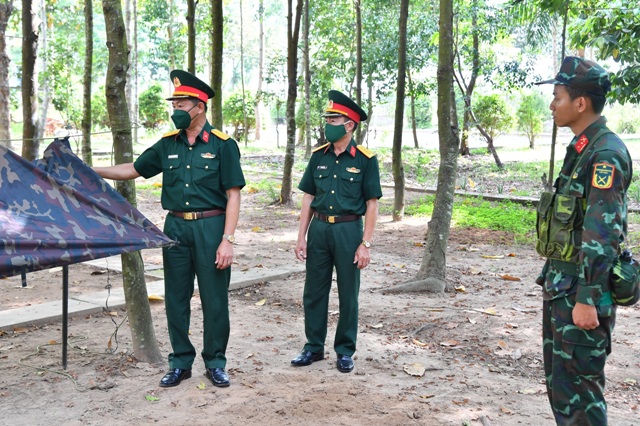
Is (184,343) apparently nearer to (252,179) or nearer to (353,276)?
(353,276)

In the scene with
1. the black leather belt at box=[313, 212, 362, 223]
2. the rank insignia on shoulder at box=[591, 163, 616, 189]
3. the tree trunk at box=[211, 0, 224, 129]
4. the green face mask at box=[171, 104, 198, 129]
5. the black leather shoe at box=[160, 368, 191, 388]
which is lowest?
the black leather shoe at box=[160, 368, 191, 388]

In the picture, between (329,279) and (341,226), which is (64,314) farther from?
(341,226)

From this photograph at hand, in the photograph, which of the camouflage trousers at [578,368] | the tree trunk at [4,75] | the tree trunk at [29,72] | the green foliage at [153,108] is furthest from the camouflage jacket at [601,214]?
the green foliage at [153,108]

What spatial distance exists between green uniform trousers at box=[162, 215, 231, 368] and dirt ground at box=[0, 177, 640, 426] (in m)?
0.21

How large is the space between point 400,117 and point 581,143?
8.12 m

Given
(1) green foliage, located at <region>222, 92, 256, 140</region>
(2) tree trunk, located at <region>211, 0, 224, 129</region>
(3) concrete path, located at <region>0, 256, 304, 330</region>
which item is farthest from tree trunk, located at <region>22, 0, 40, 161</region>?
(1) green foliage, located at <region>222, 92, 256, 140</region>

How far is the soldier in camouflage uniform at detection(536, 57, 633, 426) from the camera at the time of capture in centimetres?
307

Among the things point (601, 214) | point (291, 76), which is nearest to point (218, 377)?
point (601, 214)

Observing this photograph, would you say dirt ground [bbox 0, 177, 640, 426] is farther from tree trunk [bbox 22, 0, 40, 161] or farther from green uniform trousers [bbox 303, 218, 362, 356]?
tree trunk [bbox 22, 0, 40, 161]

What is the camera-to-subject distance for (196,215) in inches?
183

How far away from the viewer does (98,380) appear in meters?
4.73

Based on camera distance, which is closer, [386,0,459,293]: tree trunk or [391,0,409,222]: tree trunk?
[386,0,459,293]: tree trunk

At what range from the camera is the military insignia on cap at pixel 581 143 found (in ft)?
10.7

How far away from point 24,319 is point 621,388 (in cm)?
461
